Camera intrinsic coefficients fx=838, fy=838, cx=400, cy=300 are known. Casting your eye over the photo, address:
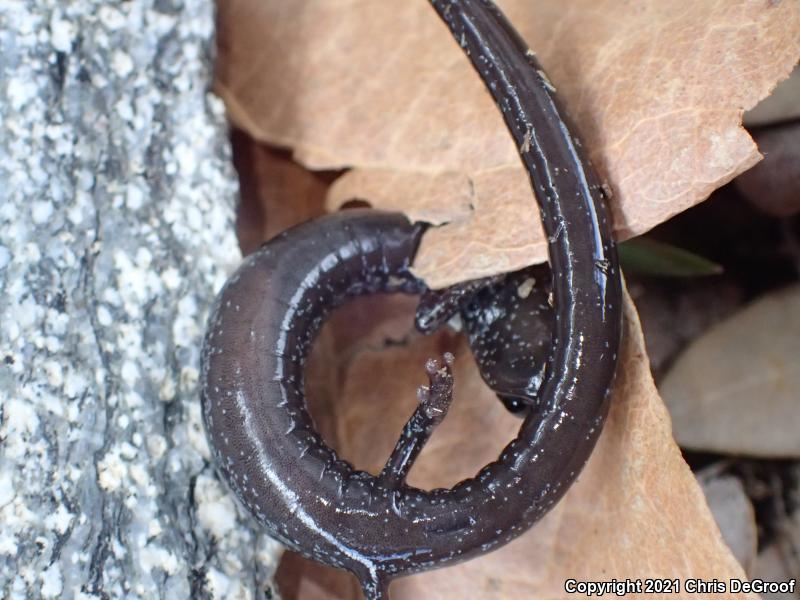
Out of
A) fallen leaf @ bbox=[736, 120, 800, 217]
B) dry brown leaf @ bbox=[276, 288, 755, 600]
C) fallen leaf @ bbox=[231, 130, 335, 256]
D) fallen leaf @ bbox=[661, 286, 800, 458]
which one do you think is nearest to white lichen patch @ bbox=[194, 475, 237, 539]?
dry brown leaf @ bbox=[276, 288, 755, 600]

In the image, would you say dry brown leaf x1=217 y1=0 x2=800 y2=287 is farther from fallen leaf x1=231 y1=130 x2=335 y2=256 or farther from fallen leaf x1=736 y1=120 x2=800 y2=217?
fallen leaf x1=736 y1=120 x2=800 y2=217

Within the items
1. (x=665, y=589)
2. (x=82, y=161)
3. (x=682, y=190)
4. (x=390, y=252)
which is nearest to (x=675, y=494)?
(x=665, y=589)

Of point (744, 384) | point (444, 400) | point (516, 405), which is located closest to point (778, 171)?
point (744, 384)

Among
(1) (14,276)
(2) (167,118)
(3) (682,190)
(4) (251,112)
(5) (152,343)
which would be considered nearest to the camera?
(3) (682,190)

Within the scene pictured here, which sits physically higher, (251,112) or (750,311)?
(251,112)

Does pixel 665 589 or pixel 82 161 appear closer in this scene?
pixel 665 589

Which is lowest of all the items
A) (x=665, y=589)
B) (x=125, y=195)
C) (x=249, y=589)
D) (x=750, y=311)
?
(x=249, y=589)

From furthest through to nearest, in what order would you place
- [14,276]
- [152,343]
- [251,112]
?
[251,112]
[152,343]
[14,276]

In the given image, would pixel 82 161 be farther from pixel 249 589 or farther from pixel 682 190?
pixel 682 190
